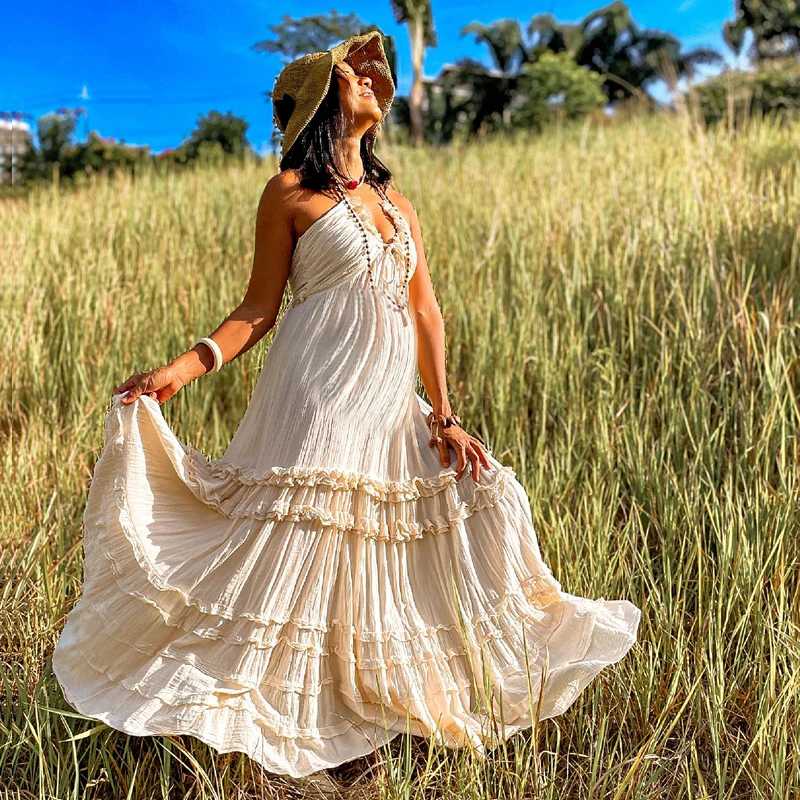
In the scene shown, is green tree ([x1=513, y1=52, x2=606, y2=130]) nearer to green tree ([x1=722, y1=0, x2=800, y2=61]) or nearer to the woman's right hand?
green tree ([x1=722, y1=0, x2=800, y2=61])

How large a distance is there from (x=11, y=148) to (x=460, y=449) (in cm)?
1136

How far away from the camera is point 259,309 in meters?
1.39

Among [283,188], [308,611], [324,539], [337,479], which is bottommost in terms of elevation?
[308,611]

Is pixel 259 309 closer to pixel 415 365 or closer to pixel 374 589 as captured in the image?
pixel 415 365

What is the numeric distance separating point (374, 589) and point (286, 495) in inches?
8.9

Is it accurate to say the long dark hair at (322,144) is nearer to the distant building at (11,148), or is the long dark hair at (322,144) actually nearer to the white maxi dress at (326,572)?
the white maxi dress at (326,572)

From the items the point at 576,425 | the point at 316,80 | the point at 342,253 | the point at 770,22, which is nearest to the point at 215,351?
the point at 342,253

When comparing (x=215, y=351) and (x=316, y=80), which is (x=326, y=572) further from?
(x=316, y=80)

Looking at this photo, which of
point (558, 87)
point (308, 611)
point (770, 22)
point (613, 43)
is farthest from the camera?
point (613, 43)

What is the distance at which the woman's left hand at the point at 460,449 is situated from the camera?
4.64 ft

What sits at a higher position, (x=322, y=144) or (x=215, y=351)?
(x=322, y=144)

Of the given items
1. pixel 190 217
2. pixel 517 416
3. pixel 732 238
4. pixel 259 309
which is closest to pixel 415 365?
pixel 259 309

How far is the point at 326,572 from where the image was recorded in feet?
4.28

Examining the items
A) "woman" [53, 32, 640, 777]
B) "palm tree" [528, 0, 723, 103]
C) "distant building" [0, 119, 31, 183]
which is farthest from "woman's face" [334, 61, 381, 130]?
"palm tree" [528, 0, 723, 103]
